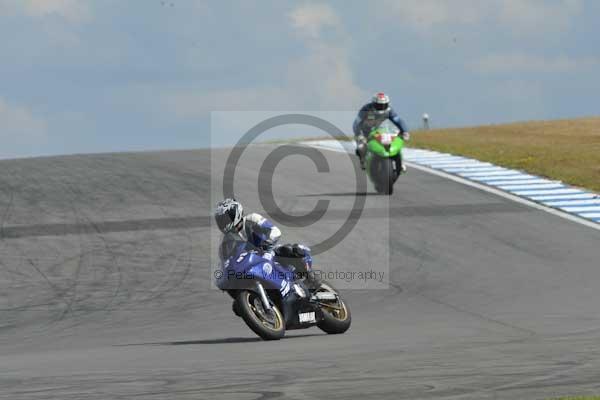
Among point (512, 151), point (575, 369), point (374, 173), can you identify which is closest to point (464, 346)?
point (575, 369)

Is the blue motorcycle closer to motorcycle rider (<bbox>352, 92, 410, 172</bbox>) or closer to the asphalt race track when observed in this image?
the asphalt race track

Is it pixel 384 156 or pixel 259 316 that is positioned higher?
pixel 384 156

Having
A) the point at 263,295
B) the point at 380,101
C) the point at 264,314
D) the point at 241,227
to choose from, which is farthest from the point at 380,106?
the point at 263,295

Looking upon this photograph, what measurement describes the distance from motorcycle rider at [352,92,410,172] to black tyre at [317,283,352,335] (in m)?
11.7

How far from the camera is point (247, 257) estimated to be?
36.8ft

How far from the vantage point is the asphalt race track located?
7793 millimetres

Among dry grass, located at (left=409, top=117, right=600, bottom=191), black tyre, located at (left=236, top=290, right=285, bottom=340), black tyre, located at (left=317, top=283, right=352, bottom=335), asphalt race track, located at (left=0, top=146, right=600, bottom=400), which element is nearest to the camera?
asphalt race track, located at (left=0, top=146, right=600, bottom=400)

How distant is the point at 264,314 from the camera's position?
1127cm

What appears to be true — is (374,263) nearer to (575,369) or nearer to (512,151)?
(575,369)

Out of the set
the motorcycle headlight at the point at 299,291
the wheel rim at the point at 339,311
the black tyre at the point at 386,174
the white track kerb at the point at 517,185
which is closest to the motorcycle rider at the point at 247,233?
the motorcycle headlight at the point at 299,291

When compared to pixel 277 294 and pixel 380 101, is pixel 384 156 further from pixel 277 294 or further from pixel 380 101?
pixel 277 294

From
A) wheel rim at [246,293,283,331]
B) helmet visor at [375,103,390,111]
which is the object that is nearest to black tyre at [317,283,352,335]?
wheel rim at [246,293,283,331]

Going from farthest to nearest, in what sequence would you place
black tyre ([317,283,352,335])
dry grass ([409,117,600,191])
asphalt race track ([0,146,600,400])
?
1. dry grass ([409,117,600,191])
2. black tyre ([317,283,352,335])
3. asphalt race track ([0,146,600,400])

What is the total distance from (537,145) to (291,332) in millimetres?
24318
